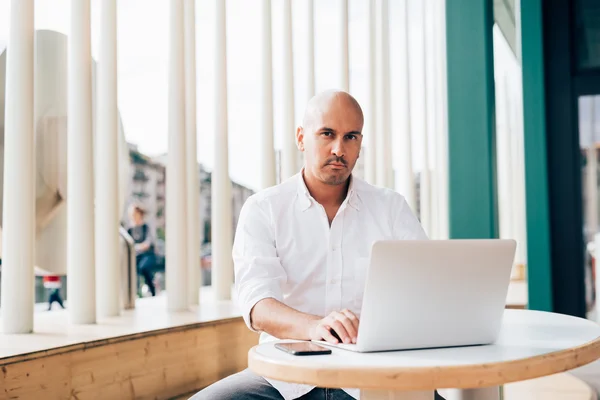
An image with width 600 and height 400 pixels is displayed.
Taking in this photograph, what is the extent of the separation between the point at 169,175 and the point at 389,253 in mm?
1744

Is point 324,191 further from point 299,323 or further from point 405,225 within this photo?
point 299,323

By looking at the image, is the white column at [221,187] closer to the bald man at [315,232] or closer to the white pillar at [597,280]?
the bald man at [315,232]

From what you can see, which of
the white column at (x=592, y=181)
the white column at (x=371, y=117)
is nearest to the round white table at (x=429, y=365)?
the white column at (x=592, y=181)

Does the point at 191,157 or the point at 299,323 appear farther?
the point at 191,157

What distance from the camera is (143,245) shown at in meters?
4.68

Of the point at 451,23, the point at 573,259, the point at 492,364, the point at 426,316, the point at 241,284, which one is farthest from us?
the point at 573,259

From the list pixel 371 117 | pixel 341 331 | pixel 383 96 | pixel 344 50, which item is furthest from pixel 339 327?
pixel 383 96

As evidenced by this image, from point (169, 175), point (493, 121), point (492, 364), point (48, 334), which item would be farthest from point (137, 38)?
point (492, 364)

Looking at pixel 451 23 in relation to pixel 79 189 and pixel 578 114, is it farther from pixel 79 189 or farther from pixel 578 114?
pixel 79 189

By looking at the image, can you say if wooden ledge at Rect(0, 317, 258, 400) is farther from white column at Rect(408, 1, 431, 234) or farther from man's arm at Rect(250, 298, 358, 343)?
white column at Rect(408, 1, 431, 234)

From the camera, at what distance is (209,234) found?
10.2 feet

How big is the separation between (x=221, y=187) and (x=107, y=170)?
2.33 ft

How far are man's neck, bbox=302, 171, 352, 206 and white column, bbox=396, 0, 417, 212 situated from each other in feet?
9.69

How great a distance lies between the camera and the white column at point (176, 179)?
8.67ft
